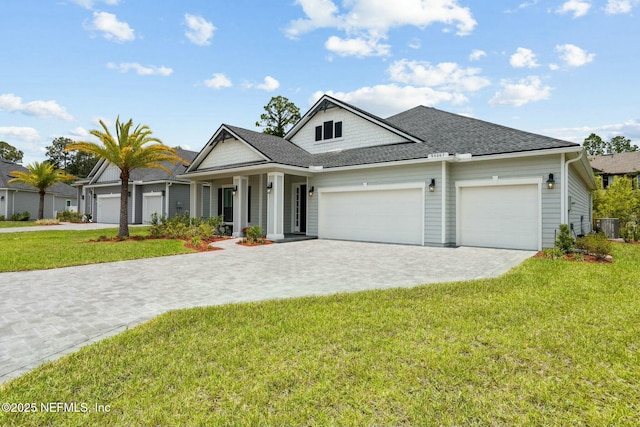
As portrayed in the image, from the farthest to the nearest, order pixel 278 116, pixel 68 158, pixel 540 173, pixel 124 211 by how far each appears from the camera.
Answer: pixel 68 158
pixel 278 116
pixel 124 211
pixel 540 173

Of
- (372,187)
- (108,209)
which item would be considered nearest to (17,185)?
(108,209)

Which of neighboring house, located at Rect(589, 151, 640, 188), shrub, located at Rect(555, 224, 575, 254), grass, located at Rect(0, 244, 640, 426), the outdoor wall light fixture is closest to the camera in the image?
grass, located at Rect(0, 244, 640, 426)

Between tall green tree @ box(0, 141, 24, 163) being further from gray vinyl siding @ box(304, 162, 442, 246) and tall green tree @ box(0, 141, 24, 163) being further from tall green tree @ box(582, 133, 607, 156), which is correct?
tall green tree @ box(582, 133, 607, 156)

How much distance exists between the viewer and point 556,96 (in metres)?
14.3

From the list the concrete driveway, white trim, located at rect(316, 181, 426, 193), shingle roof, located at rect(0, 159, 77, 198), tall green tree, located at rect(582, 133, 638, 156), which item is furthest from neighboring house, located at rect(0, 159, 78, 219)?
tall green tree, located at rect(582, 133, 638, 156)

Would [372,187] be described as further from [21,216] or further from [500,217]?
[21,216]

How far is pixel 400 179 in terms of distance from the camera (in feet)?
41.3

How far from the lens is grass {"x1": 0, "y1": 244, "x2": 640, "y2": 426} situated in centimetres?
224

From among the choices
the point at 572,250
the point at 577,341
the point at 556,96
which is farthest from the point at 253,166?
the point at 556,96

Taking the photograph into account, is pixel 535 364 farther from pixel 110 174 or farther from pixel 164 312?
pixel 110 174

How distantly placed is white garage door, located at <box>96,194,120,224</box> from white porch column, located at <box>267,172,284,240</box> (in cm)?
1828

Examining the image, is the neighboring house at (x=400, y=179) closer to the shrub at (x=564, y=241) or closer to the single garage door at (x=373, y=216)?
the single garage door at (x=373, y=216)

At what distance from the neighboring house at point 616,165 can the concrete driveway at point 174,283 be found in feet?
104

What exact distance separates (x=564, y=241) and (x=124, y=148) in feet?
53.1
